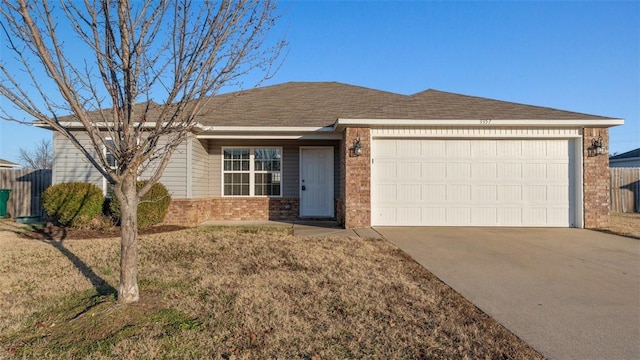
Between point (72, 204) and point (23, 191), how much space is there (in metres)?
6.23

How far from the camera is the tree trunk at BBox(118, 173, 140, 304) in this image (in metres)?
3.62

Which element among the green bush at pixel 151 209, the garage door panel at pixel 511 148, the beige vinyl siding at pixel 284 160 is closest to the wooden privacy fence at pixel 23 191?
the green bush at pixel 151 209

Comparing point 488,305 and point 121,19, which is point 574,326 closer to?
point 488,305

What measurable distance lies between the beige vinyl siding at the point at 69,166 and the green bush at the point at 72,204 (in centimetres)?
77

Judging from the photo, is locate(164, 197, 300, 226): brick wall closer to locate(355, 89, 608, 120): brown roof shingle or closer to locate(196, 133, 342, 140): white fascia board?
locate(196, 133, 342, 140): white fascia board

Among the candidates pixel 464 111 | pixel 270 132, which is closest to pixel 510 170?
pixel 464 111

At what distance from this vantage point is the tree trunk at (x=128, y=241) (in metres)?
3.62

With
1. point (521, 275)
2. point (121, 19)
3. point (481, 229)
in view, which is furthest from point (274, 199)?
point (121, 19)

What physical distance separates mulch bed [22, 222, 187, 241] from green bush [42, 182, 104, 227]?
26 centimetres

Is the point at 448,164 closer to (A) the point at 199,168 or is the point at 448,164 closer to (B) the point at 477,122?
(B) the point at 477,122

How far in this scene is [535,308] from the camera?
3.87 metres

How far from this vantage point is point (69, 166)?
10.0 metres

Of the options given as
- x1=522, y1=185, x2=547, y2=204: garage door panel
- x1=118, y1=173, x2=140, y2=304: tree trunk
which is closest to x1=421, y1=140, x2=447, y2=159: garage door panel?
x1=522, y1=185, x2=547, y2=204: garage door panel

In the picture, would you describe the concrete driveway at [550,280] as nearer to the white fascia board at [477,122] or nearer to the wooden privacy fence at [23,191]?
the white fascia board at [477,122]
